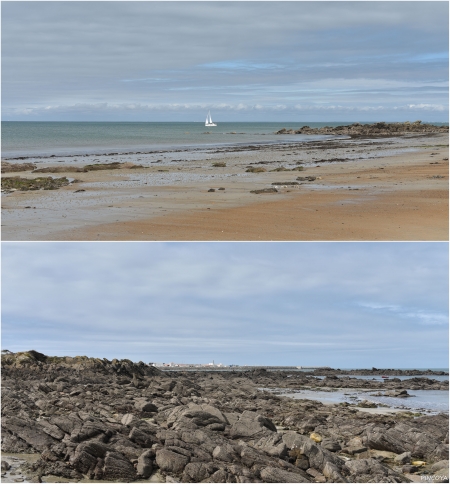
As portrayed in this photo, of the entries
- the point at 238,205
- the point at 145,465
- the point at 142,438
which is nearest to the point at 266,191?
the point at 238,205

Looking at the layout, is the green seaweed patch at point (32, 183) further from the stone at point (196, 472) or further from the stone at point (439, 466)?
the stone at point (439, 466)

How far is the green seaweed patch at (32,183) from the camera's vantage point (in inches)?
1108

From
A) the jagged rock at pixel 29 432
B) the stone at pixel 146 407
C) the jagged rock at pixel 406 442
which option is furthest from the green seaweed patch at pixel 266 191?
the jagged rock at pixel 29 432

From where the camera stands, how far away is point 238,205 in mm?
23172

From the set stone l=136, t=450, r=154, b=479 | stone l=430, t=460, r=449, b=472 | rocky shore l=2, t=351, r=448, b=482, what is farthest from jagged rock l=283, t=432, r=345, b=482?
stone l=136, t=450, r=154, b=479

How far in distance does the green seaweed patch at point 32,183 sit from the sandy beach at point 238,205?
105 cm

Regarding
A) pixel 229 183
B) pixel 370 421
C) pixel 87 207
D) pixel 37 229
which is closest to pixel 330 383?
pixel 229 183

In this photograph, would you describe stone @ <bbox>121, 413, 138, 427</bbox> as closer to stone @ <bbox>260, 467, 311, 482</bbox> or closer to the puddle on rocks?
the puddle on rocks

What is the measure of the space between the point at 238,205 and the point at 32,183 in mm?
12310

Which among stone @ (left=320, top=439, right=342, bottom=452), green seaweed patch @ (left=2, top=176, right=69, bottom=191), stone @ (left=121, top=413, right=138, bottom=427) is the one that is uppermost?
green seaweed patch @ (left=2, top=176, right=69, bottom=191)

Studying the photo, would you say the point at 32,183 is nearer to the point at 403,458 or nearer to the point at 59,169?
the point at 59,169

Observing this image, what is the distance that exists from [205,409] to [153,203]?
9663 mm

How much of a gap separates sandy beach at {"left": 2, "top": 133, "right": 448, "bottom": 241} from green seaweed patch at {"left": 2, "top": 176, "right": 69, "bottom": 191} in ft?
3.45

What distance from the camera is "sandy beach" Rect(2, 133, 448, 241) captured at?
1862cm
